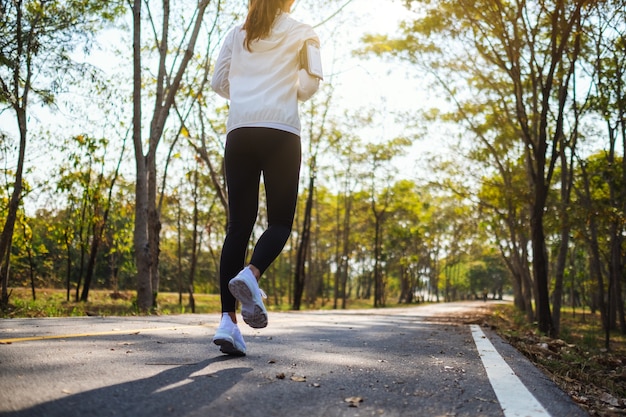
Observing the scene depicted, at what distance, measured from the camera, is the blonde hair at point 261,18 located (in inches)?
137

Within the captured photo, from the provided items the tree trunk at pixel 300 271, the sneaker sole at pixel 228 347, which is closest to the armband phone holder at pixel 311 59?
the sneaker sole at pixel 228 347

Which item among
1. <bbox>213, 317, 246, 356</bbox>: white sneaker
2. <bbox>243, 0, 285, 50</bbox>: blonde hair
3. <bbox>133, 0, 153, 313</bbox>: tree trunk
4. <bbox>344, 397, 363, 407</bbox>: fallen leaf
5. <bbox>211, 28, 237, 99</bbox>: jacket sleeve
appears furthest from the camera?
<bbox>133, 0, 153, 313</bbox>: tree trunk

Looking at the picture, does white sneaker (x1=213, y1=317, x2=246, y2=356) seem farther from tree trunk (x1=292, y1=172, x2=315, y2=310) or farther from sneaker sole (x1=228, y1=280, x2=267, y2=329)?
tree trunk (x1=292, y1=172, x2=315, y2=310)

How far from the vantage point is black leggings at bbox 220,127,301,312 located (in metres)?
3.35

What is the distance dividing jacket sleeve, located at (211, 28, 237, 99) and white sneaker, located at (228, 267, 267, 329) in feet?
4.32

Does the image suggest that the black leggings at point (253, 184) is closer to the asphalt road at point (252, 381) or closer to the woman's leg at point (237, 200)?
the woman's leg at point (237, 200)

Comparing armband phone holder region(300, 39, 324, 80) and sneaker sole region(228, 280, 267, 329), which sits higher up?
armband phone holder region(300, 39, 324, 80)

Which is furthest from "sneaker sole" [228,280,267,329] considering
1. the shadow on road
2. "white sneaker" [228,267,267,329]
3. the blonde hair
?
the blonde hair

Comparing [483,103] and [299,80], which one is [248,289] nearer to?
[299,80]

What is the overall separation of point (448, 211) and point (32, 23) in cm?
3547

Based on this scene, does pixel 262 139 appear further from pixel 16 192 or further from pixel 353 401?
pixel 16 192

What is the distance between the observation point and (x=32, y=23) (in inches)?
490

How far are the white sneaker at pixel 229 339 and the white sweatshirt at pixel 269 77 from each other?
118 centimetres

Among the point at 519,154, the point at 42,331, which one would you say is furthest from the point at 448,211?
the point at 42,331
